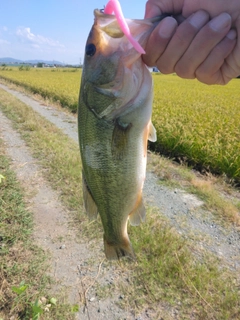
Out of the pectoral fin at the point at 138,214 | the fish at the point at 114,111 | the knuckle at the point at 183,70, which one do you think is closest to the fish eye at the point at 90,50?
the fish at the point at 114,111

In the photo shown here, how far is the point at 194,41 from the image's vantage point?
1.43 metres

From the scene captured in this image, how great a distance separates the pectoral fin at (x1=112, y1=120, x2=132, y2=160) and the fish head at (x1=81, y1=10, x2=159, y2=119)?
0.25 feet

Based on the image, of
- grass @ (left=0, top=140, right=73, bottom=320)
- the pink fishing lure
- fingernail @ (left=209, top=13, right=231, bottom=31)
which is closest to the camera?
the pink fishing lure

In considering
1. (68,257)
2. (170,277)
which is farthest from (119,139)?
(68,257)

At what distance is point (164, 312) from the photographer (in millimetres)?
2854

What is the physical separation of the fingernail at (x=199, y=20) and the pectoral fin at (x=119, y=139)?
0.57m

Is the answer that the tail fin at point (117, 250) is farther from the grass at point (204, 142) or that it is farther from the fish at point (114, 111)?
the grass at point (204, 142)

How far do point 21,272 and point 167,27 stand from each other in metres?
2.93

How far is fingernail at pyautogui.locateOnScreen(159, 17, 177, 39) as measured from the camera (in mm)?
1401

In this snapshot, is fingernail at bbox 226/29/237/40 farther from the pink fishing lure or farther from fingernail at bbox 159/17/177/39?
the pink fishing lure

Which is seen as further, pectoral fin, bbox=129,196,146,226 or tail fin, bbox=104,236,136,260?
tail fin, bbox=104,236,136,260

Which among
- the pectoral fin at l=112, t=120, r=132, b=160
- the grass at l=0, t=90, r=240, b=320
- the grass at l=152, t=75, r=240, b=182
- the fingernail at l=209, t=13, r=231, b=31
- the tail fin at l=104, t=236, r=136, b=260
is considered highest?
the fingernail at l=209, t=13, r=231, b=31

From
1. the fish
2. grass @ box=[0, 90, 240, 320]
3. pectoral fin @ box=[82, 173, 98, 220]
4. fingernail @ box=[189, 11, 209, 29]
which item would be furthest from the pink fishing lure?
grass @ box=[0, 90, 240, 320]

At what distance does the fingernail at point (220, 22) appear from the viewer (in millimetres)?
1352
